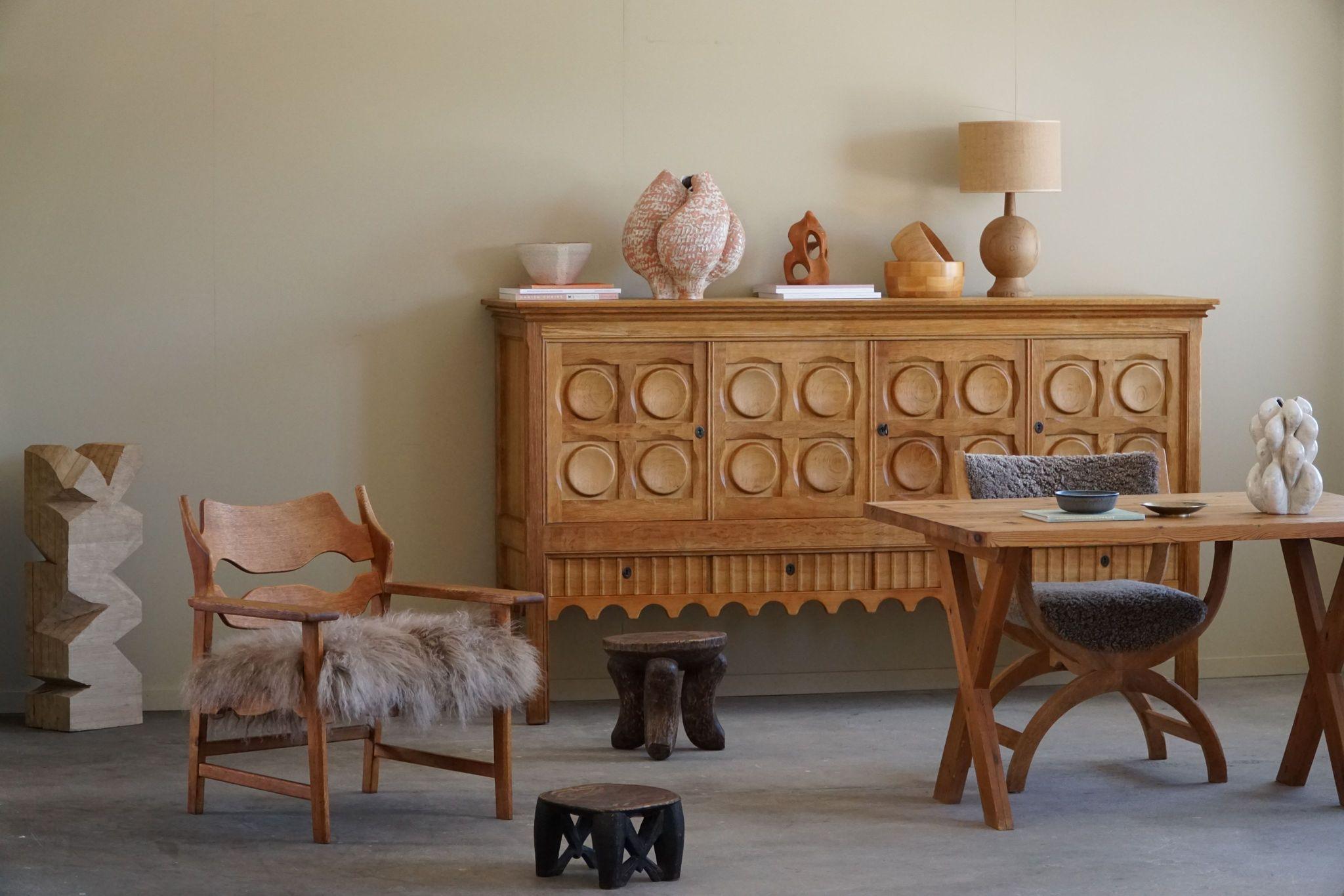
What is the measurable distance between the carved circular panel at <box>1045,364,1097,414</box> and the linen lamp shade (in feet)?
2.20

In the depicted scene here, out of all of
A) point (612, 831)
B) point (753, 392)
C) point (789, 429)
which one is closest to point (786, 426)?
point (789, 429)

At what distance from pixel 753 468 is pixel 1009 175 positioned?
1410mm

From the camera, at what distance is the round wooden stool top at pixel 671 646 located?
4746mm

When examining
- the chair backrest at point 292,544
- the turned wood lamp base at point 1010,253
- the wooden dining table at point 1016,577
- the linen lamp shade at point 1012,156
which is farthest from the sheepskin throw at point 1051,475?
the chair backrest at point 292,544

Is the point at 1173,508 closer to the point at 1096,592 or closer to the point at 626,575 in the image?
the point at 1096,592

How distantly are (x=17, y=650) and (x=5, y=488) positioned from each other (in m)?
0.57

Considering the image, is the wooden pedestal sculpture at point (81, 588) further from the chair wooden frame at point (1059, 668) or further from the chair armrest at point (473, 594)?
the chair wooden frame at point (1059, 668)

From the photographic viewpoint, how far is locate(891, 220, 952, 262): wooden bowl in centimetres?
555

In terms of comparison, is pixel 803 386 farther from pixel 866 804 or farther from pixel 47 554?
pixel 47 554

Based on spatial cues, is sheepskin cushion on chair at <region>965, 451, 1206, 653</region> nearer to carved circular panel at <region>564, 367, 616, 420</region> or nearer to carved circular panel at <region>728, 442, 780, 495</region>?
carved circular panel at <region>728, 442, 780, 495</region>

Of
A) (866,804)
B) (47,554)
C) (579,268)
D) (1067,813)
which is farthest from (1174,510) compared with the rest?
(47,554)

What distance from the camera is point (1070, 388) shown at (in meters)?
5.43

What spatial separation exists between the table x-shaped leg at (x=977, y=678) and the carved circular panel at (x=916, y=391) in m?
1.18

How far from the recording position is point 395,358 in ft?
18.0
